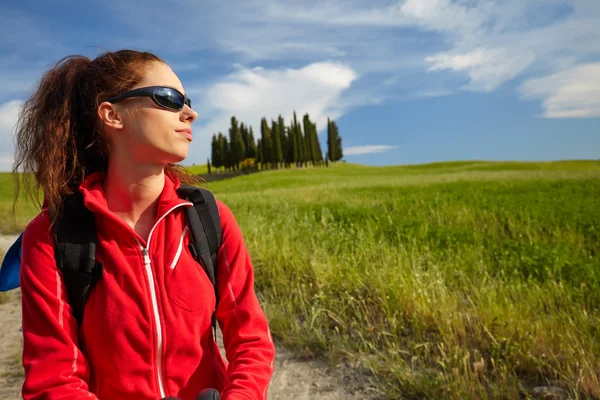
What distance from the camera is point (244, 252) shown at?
2010 millimetres

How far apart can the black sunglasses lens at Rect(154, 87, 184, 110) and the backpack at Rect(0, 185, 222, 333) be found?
0.35 meters

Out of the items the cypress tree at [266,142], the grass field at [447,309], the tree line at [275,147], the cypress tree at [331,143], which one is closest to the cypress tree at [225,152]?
the tree line at [275,147]

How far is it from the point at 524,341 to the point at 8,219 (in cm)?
1728

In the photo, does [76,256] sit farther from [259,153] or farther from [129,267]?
[259,153]

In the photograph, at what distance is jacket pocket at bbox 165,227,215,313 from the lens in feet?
5.94

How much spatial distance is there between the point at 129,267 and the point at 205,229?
33cm

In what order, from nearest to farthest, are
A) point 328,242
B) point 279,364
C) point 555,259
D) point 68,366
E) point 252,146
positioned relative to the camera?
point 68,366 → point 279,364 → point 555,259 → point 328,242 → point 252,146

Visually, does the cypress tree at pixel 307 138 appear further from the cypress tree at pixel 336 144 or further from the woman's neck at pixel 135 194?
the woman's neck at pixel 135 194

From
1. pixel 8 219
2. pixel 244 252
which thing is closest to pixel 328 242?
pixel 244 252

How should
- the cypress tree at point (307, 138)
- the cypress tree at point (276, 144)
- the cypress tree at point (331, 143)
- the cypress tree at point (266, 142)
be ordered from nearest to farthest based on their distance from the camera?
1. the cypress tree at point (276, 144)
2. the cypress tree at point (266, 142)
3. the cypress tree at point (307, 138)
4. the cypress tree at point (331, 143)

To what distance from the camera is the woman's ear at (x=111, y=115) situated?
1.88 m

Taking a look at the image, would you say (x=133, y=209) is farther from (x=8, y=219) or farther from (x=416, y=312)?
(x=8, y=219)

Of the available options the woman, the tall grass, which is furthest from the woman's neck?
the tall grass

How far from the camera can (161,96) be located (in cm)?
188
